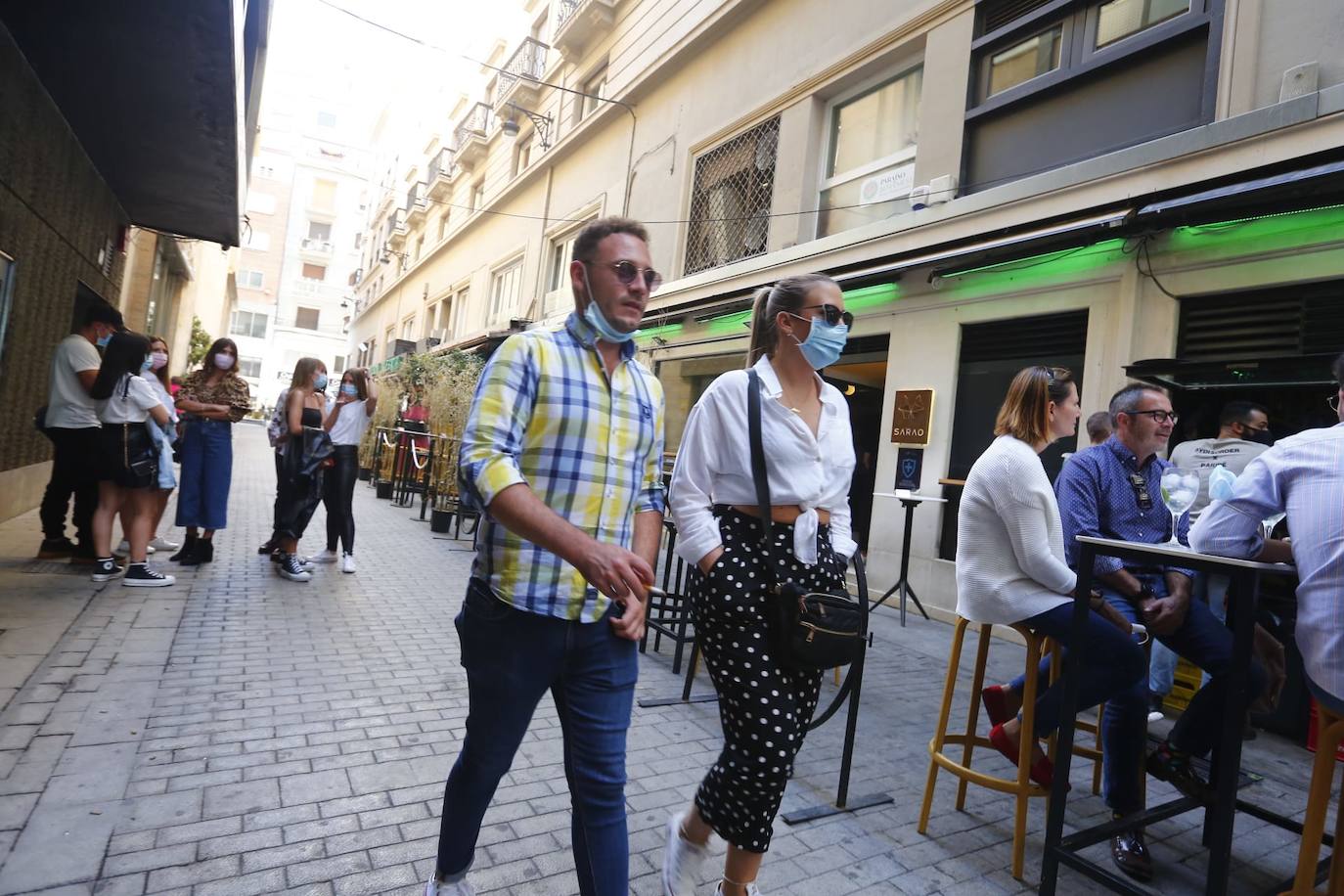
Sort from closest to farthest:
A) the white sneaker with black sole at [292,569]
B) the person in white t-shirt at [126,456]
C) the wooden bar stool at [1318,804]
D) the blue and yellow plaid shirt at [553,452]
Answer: the blue and yellow plaid shirt at [553,452], the wooden bar stool at [1318,804], the person in white t-shirt at [126,456], the white sneaker with black sole at [292,569]

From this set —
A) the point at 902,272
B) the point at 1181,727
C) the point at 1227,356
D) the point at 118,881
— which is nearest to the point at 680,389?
the point at 902,272

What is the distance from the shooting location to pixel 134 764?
2.77m

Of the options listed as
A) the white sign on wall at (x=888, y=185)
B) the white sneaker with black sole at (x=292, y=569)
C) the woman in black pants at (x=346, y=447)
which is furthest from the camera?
the white sign on wall at (x=888, y=185)

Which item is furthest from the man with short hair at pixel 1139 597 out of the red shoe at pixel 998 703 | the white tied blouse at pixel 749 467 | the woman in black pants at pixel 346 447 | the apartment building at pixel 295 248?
the apartment building at pixel 295 248

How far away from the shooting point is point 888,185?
9.04m

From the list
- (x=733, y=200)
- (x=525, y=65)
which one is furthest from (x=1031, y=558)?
(x=525, y=65)

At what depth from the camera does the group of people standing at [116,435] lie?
527 cm

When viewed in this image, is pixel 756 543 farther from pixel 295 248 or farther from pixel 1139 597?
pixel 295 248

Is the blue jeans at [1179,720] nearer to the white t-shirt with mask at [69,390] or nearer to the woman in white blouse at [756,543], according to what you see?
the woman in white blouse at [756,543]

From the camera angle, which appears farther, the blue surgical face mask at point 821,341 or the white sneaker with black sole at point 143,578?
the white sneaker with black sole at point 143,578

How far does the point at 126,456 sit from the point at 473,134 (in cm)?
2096

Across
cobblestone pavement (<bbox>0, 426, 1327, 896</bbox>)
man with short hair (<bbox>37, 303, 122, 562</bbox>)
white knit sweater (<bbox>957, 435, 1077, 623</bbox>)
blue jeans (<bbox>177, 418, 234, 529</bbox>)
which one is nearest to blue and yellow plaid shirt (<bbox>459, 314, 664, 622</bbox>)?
cobblestone pavement (<bbox>0, 426, 1327, 896</bbox>)

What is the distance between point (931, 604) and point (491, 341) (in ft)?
42.0

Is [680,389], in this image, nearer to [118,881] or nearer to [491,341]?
[491,341]
